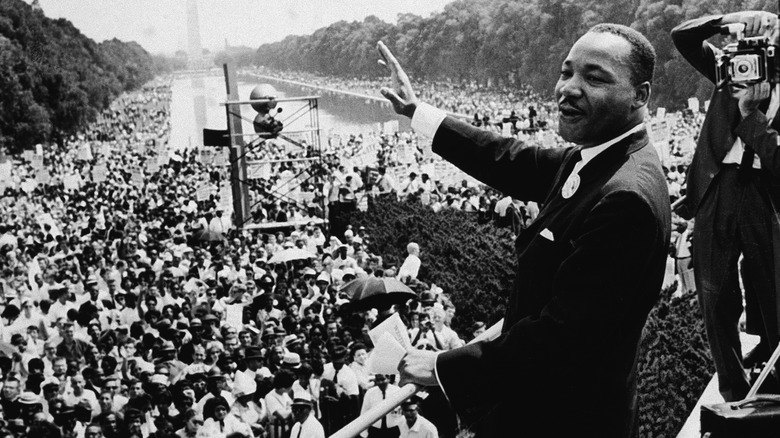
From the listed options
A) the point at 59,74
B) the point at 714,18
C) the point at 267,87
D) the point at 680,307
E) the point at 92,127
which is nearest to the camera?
the point at 714,18

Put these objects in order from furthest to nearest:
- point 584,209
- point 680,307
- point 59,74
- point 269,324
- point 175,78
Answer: point 175,78
point 59,74
point 269,324
point 680,307
point 584,209

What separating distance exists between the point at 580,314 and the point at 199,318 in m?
8.86

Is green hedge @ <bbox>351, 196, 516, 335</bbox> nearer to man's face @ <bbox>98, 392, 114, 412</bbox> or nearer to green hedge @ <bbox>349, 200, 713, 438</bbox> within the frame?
green hedge @ <bbox>349, 200, 713, 438</bbox>

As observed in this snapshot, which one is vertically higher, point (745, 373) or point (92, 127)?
point (745, 373)

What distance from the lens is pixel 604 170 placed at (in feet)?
7.78

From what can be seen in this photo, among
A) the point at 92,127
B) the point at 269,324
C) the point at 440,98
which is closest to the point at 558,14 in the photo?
the point at 440,98

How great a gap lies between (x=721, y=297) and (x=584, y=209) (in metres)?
1.49

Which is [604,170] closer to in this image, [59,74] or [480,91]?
[59,74]

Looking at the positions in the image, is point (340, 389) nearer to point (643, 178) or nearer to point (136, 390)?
point (136, 390)

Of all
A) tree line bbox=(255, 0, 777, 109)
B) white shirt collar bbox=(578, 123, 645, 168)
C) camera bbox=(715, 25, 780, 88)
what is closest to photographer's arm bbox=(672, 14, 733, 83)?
camera bbox=(715, 25, 780, 88)

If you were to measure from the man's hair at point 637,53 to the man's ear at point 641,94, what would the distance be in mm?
11

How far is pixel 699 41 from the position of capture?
351 cm

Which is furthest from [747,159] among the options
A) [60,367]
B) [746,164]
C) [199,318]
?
[199,318]

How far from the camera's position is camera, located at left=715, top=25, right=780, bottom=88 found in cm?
310
